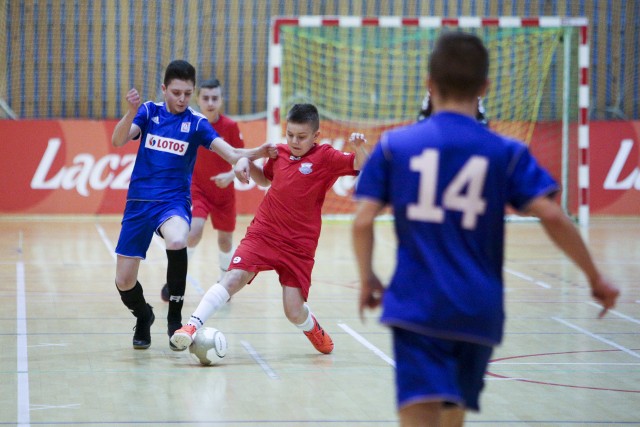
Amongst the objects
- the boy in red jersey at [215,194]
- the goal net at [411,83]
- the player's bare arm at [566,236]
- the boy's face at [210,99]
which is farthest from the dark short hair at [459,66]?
the goal net at [411,83]

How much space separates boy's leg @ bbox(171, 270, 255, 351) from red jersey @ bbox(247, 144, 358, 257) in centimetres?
29

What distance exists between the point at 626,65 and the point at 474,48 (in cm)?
1473

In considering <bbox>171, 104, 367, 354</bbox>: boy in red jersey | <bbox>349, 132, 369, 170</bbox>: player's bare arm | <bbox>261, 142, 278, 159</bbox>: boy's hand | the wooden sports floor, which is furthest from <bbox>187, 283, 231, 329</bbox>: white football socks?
<bbox>349, 132, 369, 170</bbox>: player's bare arm

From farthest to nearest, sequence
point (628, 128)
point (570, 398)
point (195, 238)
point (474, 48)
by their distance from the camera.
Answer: point (628, 128), point (195, 238), point (570, 398), point (474, 48)

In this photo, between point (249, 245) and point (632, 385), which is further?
point (249, 245)

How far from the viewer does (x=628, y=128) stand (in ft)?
50.3

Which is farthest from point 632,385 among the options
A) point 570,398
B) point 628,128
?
point 628,128

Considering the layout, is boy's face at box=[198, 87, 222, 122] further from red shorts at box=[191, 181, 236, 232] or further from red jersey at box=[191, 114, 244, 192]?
red shorts at box=[191, 181, 236, 232]

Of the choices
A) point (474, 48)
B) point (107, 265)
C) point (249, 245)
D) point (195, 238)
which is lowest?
point (107, 265)

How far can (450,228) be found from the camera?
270 centimetres

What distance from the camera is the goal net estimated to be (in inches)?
A: 583

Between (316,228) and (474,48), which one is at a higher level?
(474,48)

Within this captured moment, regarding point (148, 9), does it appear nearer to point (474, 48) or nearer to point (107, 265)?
point (107, 265)

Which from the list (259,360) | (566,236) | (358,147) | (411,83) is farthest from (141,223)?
(411,83)
